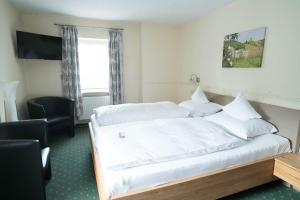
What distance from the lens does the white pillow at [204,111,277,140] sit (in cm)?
216

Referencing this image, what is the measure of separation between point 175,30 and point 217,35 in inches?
59.6

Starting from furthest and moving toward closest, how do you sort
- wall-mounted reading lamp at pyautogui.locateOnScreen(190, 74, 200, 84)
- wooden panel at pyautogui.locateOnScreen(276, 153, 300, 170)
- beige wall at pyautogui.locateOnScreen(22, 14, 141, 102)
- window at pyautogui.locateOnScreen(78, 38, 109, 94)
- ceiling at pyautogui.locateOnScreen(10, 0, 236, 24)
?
window at pyautogui.locateOnScreen(78, 38, 109, 94) → wall-mounted reading lamp at pyautogui.locateOnScreen(190, 74, 200, 84) → beige wall at pyautogui.locateOnScreen(22, 14, 141, 102) → ceiling at pyautogui.locateOnScreen(10, 0, 236, 24) → wooden panel at pyautogui.locateOnScreen(276, 153, 300, 170)

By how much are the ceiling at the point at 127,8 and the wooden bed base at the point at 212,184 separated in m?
2.53

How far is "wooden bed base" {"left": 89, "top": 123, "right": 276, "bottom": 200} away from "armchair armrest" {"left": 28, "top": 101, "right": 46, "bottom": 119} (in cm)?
187

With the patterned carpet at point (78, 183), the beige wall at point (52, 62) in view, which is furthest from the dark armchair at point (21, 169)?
the beige wall at point (52, 62)

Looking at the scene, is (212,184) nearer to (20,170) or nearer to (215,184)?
(215,184)

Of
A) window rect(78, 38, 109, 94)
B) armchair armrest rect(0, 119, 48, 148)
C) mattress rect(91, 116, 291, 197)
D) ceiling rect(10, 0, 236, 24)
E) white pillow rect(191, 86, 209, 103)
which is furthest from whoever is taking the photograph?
window rect(78, 38, 109, 94)

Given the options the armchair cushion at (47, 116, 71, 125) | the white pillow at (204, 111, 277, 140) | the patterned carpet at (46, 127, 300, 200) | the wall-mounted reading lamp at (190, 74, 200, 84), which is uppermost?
the wall-mounted reading lamp at (190, 74, 200, 84)

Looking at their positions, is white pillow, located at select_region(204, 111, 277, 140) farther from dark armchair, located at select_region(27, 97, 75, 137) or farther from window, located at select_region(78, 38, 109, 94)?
window, located at select_region(78, 38, 109, 94)

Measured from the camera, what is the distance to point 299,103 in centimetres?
214

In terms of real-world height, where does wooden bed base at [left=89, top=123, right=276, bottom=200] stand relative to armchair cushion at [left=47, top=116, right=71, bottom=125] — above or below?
below

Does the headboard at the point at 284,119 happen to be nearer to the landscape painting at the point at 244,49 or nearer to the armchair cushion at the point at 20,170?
the landscape painting at the point at 244,49

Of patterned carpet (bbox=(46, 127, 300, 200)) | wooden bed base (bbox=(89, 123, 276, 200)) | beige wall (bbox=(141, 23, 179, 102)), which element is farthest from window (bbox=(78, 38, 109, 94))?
wooden bed base (bbox=(89, 123, 276, 200))

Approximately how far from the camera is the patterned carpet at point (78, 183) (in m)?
2.00
